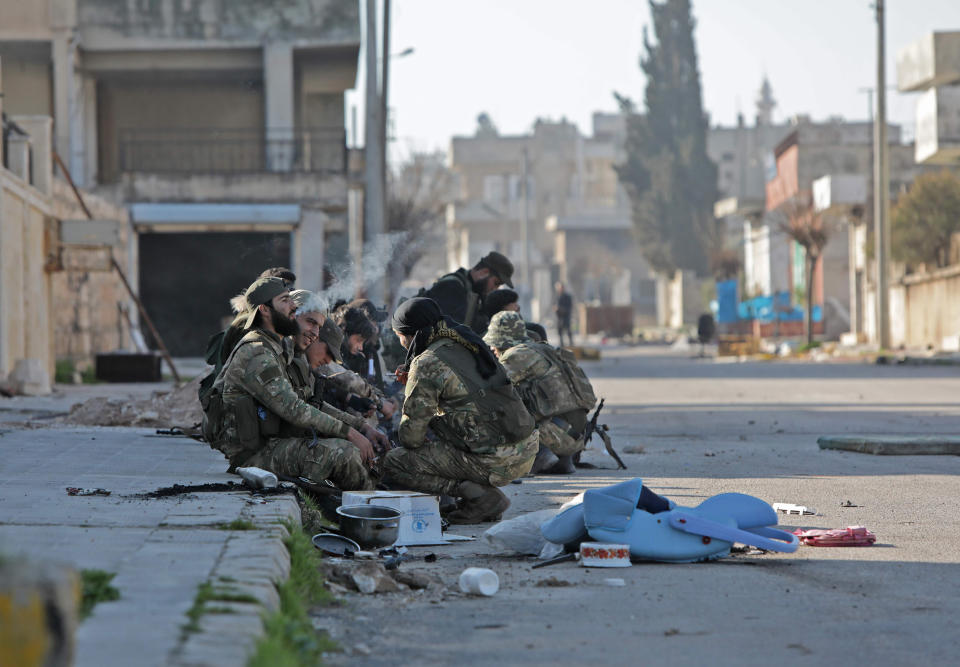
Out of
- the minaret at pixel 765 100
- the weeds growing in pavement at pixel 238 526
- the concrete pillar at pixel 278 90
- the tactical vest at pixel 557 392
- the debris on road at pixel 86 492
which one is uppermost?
the minaret at pixel 765 100

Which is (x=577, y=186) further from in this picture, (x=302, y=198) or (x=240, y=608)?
(x=240, y=608)

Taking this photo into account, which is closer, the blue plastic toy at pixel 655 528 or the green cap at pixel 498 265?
the blue plastic toy at pixel 655 528

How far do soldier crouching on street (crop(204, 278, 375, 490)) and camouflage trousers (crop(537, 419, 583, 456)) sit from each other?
8.07ft

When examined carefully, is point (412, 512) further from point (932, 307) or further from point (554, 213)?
point (554, 213)

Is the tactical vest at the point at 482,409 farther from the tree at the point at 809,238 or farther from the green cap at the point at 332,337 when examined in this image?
the tree at the point at 809,238

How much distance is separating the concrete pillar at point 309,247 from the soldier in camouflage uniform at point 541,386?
18.0 m

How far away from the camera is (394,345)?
11.5 metres

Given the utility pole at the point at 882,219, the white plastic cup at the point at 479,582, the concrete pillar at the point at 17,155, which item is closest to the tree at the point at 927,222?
the utility pole at the point at 882,219

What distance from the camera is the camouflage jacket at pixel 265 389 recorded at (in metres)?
7.29

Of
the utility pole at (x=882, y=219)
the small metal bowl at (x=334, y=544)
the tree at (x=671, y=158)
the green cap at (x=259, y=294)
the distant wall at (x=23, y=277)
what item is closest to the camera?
the small metal bowl at (x=334, y=544)

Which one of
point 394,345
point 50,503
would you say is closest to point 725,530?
point 50,503

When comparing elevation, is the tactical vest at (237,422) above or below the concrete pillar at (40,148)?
below

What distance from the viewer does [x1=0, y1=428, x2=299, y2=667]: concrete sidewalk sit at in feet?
12.2

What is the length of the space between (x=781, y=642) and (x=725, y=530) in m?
1.58
